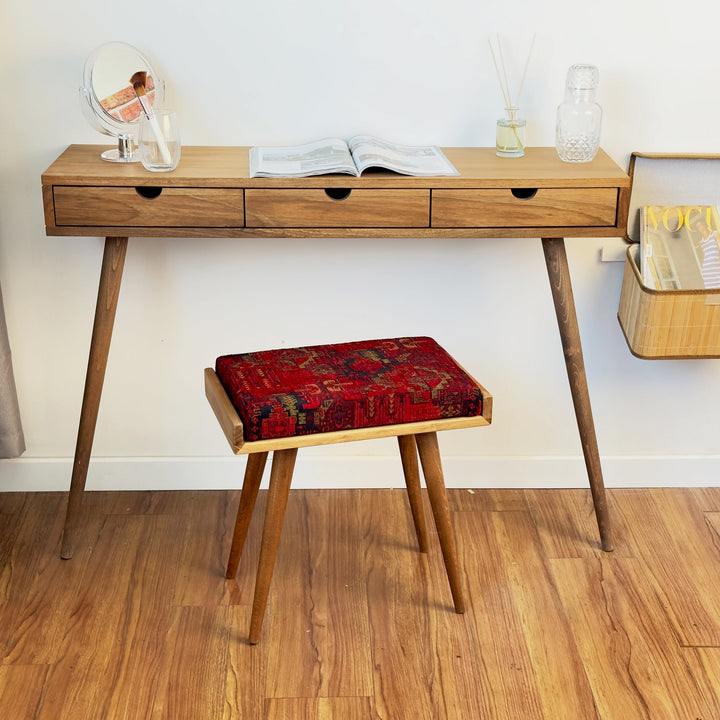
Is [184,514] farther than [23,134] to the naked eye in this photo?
Yes

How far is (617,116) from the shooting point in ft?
7.30

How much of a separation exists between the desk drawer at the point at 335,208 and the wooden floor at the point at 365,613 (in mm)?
779

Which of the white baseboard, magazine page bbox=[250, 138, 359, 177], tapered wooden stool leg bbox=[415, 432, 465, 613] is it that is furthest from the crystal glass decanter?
the white baseboard

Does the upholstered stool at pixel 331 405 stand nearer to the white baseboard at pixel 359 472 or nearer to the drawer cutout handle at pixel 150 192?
the drawer cutout handle at pixel 150 192

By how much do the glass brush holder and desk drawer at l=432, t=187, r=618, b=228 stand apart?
0.16 meters

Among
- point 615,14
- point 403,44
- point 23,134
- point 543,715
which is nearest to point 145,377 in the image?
point 23,134

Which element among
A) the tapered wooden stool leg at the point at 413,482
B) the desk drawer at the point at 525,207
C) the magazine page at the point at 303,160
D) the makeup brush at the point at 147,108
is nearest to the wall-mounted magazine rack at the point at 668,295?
the desk drawer at the point at 525,207

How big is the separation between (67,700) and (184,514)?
68 cm

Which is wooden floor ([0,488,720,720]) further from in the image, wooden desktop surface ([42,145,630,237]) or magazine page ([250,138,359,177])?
magazine page ([250,138,359,177])

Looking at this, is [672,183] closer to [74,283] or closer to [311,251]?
[311,251]

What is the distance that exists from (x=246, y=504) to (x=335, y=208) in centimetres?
65

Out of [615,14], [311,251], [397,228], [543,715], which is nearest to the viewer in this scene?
[543,715]

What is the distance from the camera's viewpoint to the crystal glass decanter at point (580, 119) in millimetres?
2072

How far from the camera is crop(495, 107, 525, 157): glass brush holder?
212cm
